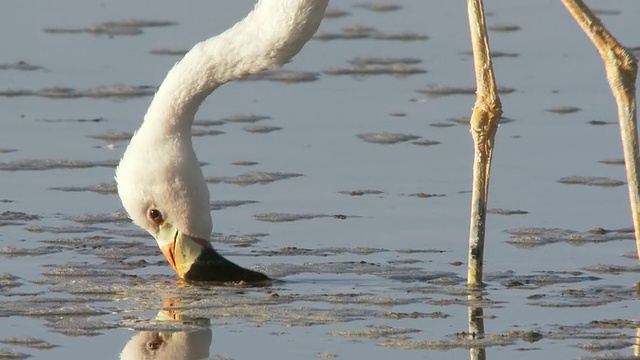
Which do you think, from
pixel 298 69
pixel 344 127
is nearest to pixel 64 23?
pixel 298 69

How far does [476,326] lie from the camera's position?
9203 millimetres

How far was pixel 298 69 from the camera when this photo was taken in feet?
51.1

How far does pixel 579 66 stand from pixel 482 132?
4.75 m

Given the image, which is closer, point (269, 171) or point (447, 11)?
point (269, 171)

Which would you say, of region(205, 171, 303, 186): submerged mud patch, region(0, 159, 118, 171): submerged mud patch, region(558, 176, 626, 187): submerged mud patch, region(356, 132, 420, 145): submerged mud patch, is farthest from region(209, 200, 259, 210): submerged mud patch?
region(558, 176, 626, 187): submerged mud patch

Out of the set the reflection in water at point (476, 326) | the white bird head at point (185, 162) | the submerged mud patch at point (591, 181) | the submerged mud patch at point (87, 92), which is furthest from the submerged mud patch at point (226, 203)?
the submerged mud patch at point (87, 92)

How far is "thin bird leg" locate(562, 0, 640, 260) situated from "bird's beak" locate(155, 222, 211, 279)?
2344 mm

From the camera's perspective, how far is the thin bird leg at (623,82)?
403 inches

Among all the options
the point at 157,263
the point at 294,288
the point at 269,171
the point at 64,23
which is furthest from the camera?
the point at 64,23

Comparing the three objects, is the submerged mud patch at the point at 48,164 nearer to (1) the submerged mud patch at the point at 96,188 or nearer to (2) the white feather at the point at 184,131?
(1) the submerged mud patch at the point at 96,188

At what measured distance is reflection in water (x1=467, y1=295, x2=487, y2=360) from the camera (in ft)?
28.5

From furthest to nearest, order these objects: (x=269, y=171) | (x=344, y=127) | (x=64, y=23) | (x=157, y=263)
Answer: (x=64, y=23) < (x=344, y=127) < (x=269, y=171) < (x=157, y=263)

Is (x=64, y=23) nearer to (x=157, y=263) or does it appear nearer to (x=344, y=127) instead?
(x=344, y=127)

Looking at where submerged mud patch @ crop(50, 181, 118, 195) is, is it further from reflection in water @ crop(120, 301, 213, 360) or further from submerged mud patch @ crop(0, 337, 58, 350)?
submerged mud patch @ crop(0, 337, 58, 350)
